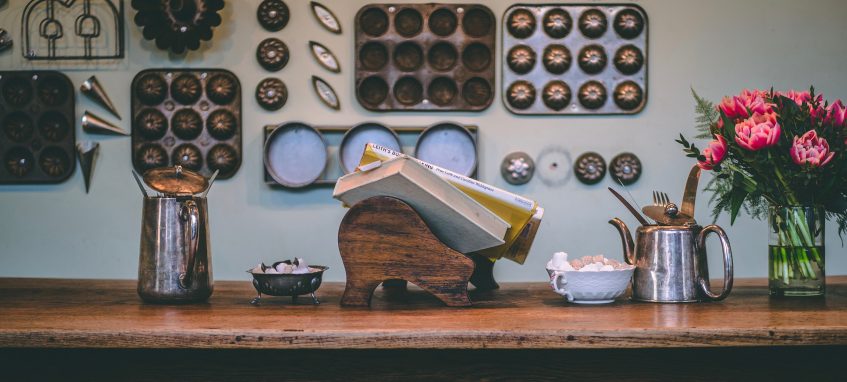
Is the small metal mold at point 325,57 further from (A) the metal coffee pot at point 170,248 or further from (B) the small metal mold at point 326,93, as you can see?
(A) the metal coffee pot at point 170,248

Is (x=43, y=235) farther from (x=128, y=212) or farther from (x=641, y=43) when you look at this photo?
(x=641, y=43)

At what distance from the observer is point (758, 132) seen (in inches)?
62.7

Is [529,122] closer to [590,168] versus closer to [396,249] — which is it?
[590,168]

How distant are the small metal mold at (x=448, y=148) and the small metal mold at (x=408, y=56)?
310 millimetres

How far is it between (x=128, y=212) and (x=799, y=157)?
294cm

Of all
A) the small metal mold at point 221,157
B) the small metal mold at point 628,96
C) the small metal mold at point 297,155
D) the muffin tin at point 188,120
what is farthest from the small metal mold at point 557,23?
the small metal mold at point 221,157

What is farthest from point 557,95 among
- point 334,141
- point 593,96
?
point 334,141

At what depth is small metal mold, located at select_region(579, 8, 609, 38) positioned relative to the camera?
11.2 ft

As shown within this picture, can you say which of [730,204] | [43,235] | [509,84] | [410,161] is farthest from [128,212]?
[730,204]

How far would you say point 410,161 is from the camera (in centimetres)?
156

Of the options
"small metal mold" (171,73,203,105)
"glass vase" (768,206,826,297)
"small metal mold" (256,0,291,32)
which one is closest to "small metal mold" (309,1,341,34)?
"small metal mold" (256,0,291,32)

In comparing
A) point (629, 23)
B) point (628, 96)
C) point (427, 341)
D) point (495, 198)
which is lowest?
point (427, 341)

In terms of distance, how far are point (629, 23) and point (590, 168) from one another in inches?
27.8

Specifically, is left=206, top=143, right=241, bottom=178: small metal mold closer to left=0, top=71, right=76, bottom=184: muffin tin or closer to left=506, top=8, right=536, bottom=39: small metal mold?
left=0, top=71, right=76, bottom=184: muffin tin
